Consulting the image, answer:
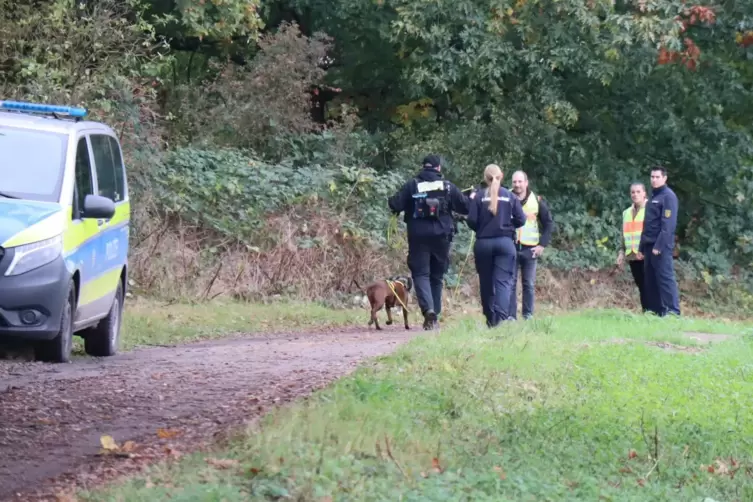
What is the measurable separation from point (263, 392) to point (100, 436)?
1.67m

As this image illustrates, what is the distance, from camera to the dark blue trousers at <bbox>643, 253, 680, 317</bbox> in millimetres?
16688

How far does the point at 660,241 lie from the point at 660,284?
705 mm

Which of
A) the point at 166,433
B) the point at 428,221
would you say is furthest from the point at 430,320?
the point at 166,433

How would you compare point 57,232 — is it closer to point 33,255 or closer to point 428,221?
point 33,255

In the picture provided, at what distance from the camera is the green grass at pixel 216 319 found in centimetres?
1505

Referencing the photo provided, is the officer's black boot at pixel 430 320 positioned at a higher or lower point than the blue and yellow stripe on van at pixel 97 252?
lower

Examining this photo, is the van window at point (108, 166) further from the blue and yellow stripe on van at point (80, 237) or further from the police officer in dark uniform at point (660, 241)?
the police officer in dark uniform at point (660, 241)

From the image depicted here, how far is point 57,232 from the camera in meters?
10.1

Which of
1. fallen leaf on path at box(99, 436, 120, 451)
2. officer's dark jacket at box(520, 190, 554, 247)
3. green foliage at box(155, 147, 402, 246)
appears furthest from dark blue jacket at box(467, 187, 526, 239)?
green foliage at box(155, 147, 402, 246)

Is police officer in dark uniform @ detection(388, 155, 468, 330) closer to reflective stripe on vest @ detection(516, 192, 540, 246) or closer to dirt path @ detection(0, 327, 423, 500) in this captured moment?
reflective stripe on vest @ detection(516, 192, 540, 246)

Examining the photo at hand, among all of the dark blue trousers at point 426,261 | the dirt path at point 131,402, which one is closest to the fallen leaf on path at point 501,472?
the dirt path at point 131,402

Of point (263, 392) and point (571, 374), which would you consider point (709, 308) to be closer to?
point (571, 374)

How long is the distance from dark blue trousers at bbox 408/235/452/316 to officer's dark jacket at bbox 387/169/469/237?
0.11m

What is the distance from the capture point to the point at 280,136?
933 inches
